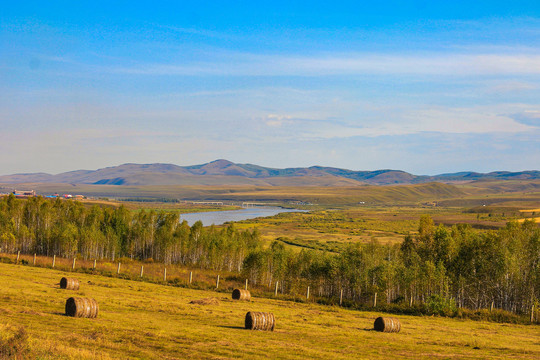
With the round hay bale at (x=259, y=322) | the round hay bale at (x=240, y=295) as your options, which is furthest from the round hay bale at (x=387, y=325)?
the round hay bale at (x=240, y=295)

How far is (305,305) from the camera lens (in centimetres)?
4006

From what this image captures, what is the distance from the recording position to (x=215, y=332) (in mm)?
24578

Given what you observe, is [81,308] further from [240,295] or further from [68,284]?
[240,295]

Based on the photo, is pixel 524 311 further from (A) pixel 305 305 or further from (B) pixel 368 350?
(B) pixel 368 350

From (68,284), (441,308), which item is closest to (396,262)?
(441,308)

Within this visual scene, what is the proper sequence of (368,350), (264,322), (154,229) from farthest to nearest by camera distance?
(154,229), (264,322), (368,350)

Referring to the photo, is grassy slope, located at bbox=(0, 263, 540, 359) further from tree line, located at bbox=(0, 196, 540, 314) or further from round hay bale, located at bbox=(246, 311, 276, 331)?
tree line, located at bbox=(0, 196, 540, 314)

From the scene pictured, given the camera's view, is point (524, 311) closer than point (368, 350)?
No

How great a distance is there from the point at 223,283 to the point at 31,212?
4791cm

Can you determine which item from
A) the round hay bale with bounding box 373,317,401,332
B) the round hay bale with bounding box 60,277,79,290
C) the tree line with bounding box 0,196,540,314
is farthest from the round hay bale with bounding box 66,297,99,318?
the tree line with bounding box 0,196,540,314

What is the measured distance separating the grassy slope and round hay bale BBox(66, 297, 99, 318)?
53cm

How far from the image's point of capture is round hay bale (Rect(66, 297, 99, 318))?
81.5 feet

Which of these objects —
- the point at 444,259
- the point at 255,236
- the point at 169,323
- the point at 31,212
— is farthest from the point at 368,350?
the point at 31,212

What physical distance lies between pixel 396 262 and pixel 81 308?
34.5 m
